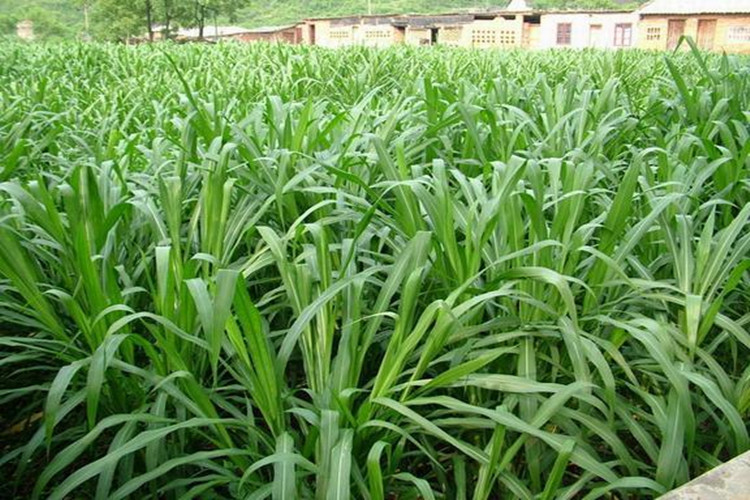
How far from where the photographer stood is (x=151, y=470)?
104cm

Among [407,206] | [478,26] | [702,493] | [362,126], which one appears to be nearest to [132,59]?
[362,126]

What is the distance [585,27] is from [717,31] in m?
6.21

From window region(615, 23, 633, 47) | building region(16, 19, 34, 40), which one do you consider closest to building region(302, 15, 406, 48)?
window region(615, 23, 633, 47)

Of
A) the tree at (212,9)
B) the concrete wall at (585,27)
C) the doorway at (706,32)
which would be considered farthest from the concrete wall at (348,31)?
the tree at (212,9)

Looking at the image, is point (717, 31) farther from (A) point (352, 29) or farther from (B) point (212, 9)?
(B) point (212, 9)

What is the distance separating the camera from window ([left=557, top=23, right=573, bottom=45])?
98.9ft

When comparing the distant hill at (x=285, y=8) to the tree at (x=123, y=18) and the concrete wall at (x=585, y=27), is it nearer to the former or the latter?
the tree at (x=123, y=18)

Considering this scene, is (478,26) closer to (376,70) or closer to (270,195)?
(376,70)

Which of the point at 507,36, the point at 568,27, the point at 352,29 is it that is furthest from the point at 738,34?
the point at 352,29

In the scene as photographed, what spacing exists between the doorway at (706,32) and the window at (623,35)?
3786 mm

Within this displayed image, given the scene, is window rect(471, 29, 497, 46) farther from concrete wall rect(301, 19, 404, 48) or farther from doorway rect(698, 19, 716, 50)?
doorway rect(698, 19, 716, 50)

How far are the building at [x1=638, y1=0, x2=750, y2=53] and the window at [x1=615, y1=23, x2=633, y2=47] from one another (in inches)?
89.3

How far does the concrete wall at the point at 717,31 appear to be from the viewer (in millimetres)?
25391

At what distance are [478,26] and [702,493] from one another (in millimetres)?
30279
